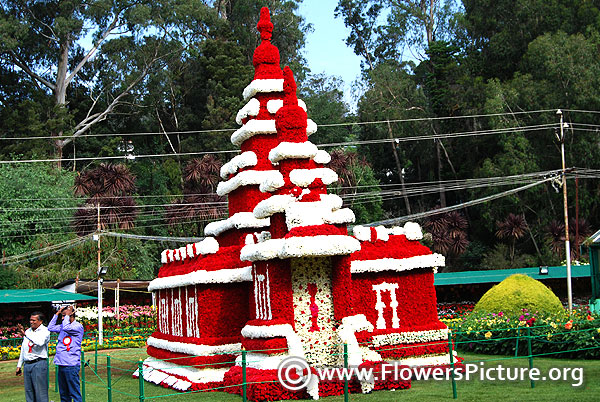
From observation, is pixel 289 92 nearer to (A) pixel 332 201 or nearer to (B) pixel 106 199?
(A) pixel 332 201

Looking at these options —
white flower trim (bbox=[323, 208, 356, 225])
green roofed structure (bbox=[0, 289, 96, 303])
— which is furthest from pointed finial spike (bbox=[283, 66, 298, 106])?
green roofed structure (bbox=[0, 289, 96, 303])

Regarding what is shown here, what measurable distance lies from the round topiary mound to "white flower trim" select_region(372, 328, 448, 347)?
613 cm

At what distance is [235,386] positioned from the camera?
16234mm

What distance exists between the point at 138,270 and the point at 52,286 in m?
6.27

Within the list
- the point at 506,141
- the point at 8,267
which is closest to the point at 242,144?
the point at 8,267

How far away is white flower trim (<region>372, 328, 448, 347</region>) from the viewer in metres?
18.0

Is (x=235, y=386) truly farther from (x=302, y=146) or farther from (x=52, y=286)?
(x=52, y=286)

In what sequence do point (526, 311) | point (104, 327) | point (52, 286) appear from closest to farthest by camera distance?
→ point (526, 311) < point (104, 327) < point (52, 286)

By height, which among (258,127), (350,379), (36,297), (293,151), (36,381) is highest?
(258,127)

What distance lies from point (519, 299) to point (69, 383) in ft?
50.1

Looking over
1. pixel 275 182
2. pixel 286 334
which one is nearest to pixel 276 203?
pixel 275 182

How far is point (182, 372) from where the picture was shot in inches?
741

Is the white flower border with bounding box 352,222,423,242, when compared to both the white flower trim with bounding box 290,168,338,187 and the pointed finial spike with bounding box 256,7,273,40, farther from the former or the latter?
the pointed finial spike with bounding box 256,7,273,40

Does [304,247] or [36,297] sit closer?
[304,247]
